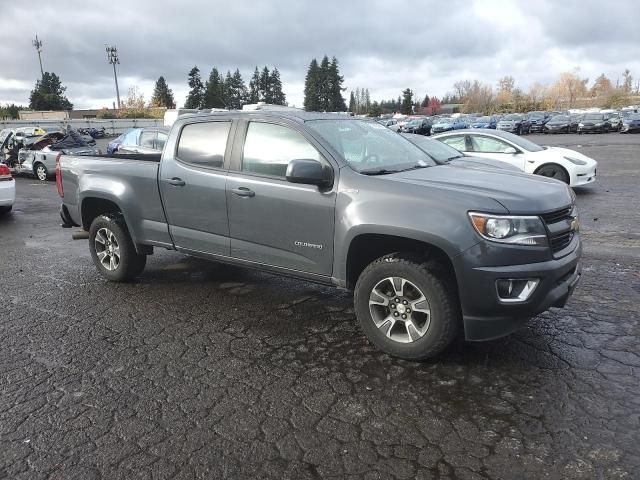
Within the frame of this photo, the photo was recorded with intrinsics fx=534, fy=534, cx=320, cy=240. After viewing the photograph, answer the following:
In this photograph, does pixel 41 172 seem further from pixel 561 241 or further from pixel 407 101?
pixel 407 101

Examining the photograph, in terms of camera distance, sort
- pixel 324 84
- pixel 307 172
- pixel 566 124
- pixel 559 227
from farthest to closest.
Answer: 1. pixel 324 84
2. pixel 566 124
3. pixel 307 172
4. pixel 559 227

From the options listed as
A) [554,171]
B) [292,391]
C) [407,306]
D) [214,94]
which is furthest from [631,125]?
[214,94]

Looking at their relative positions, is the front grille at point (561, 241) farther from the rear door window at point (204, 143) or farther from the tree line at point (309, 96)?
the tree line at point (309, 96)

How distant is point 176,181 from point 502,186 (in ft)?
9.77

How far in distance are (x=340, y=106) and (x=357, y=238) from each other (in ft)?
332

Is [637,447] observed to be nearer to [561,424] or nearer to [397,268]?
[561,424]

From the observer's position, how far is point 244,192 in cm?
460

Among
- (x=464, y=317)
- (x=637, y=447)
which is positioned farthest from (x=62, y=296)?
(x=637, y=447)

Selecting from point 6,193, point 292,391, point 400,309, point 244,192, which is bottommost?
point 292,391

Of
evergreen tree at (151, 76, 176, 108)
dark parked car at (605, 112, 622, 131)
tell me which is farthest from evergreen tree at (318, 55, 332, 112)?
dark parked car at (605, 112, 622, 131)

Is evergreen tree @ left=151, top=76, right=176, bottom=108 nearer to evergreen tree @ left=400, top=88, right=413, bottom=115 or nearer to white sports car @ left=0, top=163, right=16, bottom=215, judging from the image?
evergreen tree @ left=400, top=88, right=413, bottom=115

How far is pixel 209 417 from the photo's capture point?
326 centimetres

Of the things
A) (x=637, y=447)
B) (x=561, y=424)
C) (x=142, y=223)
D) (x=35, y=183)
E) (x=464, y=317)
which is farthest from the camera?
(x=35, y=183)

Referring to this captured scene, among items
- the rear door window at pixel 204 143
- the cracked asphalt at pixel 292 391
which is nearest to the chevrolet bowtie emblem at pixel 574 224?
the cracked asphalt at pixel 292 391
